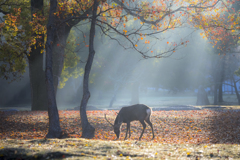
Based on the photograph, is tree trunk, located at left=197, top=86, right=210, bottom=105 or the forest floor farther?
tree trunk, located at left=197, top=86, right=210, bottom=105

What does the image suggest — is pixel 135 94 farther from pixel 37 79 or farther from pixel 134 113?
pixel 134 113

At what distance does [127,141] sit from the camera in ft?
28.5

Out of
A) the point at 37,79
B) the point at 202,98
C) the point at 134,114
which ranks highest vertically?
the point at 37,79

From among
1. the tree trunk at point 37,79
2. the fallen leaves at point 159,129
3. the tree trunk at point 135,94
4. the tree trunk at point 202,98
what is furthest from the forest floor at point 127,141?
the tree trunk at point 135,94

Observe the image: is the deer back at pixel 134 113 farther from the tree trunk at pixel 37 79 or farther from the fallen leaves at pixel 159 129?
the tree trunk at pixel 37 79

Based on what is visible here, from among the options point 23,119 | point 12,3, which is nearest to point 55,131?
point 23,119

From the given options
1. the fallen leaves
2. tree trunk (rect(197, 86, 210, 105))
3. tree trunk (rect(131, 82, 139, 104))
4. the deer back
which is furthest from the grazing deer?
tree trunk (rect(197, 86, 210, 105))

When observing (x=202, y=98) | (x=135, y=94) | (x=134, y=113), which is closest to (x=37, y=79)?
(x=134, y=113)

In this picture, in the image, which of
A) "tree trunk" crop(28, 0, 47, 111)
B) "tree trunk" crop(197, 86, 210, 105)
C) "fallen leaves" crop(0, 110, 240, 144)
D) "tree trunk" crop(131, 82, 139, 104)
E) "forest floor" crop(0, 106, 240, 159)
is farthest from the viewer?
"tree trunk" crop(131, 82, 139, 104)

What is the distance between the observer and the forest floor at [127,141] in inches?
230

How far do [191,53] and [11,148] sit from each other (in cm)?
3451

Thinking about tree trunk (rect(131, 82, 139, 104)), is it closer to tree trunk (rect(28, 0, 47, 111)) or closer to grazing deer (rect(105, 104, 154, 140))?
tree trunk (rect(28, 0, 47, 111))

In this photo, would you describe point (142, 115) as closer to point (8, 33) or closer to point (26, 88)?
point (8, 33)

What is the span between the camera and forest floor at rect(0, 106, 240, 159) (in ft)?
19.2
